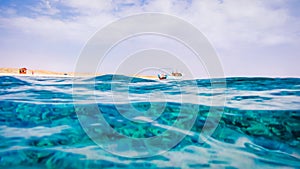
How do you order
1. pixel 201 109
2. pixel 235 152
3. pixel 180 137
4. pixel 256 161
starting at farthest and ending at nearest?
pixel 201 109 → pixel 180 137 → pixel 235 152 → pixel 256 161

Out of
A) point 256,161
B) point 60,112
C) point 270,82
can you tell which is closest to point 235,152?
point 256,161

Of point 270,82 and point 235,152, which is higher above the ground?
point 270,82

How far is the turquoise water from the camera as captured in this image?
3031 millimetres

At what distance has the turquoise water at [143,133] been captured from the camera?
9.95ft

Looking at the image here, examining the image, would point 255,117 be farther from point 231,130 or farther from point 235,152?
point 235,152

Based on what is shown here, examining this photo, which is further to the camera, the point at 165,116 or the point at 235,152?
the point at 165,116

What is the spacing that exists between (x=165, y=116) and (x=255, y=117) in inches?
78.9

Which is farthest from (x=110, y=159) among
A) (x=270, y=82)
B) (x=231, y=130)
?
(x=270, y=82)

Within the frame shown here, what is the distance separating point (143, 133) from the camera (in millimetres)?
4039

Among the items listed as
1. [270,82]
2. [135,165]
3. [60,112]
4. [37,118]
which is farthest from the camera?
[270,82]

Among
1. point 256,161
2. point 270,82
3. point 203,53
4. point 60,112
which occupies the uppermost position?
point 203,53

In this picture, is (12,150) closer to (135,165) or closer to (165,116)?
(135,165)

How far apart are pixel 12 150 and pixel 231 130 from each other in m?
3.78

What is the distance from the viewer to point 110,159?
118 inches
